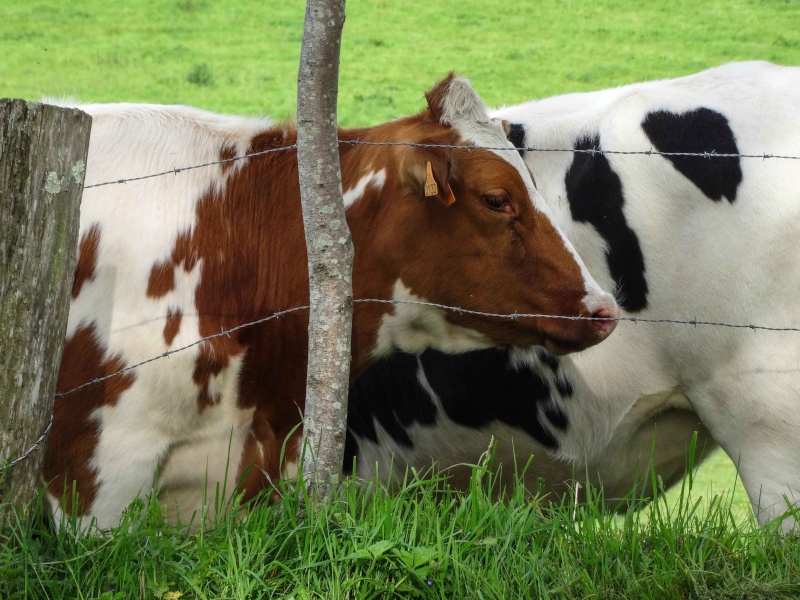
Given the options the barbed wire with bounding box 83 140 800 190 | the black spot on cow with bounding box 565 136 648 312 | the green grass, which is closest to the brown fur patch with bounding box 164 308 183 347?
the barbed wire with bounding box 83 140 800 190

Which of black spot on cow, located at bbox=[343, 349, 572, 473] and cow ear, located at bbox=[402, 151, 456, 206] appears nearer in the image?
cow ear, located at bbox=[402, 151, 456, 206]

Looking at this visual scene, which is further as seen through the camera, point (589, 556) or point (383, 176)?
point (383, 176)

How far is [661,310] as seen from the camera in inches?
157

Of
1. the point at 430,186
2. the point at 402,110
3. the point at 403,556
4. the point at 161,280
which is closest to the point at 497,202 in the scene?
the point at 430,186

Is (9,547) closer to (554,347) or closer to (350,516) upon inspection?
(350,516)

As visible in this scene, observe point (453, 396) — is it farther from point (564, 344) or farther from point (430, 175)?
point (430, 175)

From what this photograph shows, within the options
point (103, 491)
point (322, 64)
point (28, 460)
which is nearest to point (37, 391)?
point (28, 460)

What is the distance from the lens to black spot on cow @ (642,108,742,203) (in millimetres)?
3879

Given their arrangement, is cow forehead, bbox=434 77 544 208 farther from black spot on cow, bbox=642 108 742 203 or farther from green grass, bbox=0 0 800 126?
green grass, bbox=0 0 800 126

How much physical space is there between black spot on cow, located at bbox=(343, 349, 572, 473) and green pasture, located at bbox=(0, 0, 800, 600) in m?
0.45

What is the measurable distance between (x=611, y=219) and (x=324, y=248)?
1.45 metres

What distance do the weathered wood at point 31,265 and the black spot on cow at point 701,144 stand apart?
7.69ft

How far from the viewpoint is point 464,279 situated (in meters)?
3.79

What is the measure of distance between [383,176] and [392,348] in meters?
0.73
